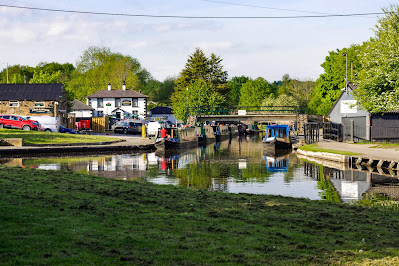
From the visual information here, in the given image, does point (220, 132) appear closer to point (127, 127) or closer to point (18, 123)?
point (127, 127)

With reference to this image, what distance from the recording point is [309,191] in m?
24.0

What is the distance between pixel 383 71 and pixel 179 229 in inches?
1358

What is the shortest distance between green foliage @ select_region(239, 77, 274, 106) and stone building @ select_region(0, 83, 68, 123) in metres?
99.4

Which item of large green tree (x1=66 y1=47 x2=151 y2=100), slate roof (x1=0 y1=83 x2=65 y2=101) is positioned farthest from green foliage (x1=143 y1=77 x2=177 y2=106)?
slate roof (x1=0 y1=83 x2=65 y2=101)

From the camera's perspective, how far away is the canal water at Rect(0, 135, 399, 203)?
24.1 m

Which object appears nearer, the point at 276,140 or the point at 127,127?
the point at 276,140

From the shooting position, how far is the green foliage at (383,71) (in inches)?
1582

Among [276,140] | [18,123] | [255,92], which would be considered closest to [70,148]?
[18,123]

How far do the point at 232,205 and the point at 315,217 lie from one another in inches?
101

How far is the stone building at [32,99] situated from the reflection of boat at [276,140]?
28513 mm

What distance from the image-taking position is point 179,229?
11125mm

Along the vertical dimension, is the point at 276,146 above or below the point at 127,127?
below

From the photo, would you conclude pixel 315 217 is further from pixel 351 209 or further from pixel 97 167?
pixel 97 167

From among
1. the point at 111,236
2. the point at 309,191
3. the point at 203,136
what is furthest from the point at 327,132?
the point at 111,236
